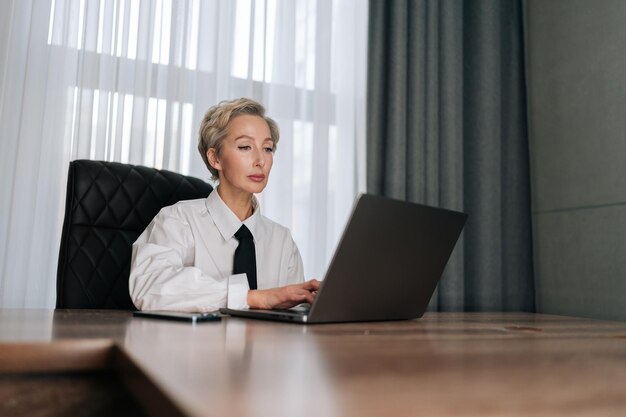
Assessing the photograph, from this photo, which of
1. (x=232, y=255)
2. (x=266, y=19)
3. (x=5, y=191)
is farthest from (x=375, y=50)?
(x=5, y=191)

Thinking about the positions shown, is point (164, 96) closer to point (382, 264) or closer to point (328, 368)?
point (382, 264)

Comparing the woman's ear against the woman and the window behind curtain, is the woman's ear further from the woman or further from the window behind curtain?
the window behind curtain

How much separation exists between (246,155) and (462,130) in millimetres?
1467

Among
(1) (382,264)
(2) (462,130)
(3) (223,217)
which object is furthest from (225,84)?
(1) (382,264)

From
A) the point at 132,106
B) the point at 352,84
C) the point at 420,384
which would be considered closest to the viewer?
the point at 420,384

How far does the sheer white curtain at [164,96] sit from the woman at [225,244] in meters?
0.48

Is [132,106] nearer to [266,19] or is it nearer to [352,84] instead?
[266,19]

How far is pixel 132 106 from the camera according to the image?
221cm

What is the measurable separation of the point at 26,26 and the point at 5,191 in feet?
2.06

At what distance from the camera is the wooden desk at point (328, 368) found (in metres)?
0.33

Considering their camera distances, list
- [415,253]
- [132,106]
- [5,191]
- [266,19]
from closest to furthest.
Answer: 1. [415,253]
2. [5,191]
3. [132,106]
4. [266,19]

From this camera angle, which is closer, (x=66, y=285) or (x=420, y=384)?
(x=420, y=384)

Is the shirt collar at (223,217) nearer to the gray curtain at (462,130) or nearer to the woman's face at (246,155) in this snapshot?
the woman's face at (246,155)

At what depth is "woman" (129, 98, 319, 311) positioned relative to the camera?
1.25 meters
